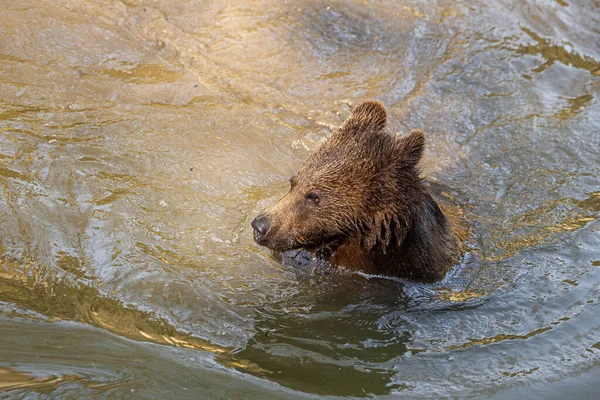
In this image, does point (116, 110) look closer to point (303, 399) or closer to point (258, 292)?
point (258, 292)

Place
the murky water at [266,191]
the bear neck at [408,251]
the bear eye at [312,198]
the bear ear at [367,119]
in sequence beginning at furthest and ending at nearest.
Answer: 1. the bear ear at [367,119]
2. the bear eye at [312,198]
3. the bear neck at [408,251]
4. the murky water at [266,191]

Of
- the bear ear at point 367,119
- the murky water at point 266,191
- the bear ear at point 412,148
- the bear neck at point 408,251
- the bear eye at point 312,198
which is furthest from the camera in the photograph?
the bear ear at point 367,119

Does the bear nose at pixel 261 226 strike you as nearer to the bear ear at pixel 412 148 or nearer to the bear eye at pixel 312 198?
the bear eye at pixel 312 198

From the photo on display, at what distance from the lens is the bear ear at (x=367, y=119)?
5725 mm

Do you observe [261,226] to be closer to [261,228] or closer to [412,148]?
[261,228]

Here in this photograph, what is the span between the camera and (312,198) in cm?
561

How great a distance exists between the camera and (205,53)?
884cm

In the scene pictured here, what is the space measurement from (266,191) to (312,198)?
4.84 feet

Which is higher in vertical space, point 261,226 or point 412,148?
point 412,148

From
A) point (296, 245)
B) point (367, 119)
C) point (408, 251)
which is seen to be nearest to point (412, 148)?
point (367, 119)

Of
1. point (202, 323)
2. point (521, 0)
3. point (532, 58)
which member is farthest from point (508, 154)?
point (202, 323)

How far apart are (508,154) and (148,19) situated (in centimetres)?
491

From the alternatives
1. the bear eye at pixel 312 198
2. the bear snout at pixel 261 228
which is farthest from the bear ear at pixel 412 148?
the bear snout at pixel 261 228

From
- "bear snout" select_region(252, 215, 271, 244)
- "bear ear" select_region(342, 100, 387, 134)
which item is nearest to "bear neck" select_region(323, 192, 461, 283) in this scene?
"bear snout" select_region(252, 215, 271, 244)
